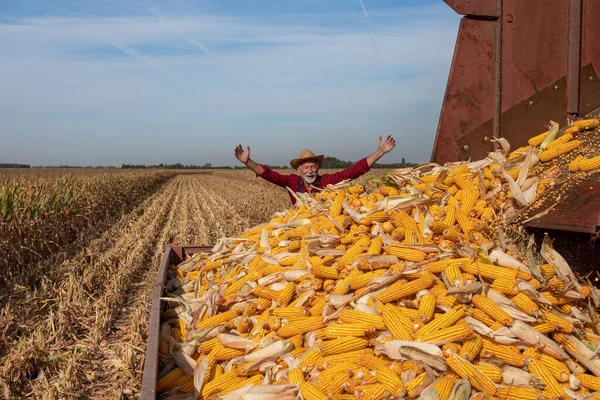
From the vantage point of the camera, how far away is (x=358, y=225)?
425 centimetres

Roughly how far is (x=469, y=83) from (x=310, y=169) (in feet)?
8.87

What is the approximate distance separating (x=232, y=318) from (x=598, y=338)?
2513 mm

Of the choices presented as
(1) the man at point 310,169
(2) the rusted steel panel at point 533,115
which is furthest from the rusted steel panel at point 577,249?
(1) the man at point 310,169

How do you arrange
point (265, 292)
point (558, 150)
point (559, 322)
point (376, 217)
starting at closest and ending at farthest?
Answer: point (559, 322) < point (265, 292) < point (558, 150) < point (376, 217)

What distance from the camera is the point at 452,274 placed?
3.30 meters

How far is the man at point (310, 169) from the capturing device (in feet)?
23.1

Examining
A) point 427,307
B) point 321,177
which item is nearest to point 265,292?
point 427,307

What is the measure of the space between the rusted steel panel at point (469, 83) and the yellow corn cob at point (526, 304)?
7.02ft

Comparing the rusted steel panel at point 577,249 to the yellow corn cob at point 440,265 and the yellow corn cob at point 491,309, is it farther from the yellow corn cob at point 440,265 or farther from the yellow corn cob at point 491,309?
the yellow corn cob at point 491,309

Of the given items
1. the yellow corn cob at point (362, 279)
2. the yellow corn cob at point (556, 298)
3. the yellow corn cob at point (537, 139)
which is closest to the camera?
the yellow corn cob at point (556, 298)

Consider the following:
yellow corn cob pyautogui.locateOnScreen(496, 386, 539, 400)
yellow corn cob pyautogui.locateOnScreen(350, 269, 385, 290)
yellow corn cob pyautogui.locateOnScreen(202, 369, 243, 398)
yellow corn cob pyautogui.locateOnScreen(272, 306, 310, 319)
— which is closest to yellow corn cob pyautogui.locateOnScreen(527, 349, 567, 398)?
yellow corn cob pyautogui.locateOnScreen(496, 386, 539, 400)

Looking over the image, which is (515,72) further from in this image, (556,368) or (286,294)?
(286,294)

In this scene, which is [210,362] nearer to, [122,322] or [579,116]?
[122,322]

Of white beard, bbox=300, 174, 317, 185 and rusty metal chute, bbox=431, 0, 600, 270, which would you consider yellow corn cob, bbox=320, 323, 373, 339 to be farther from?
white beard, bbox=300, 174, 317, 185
